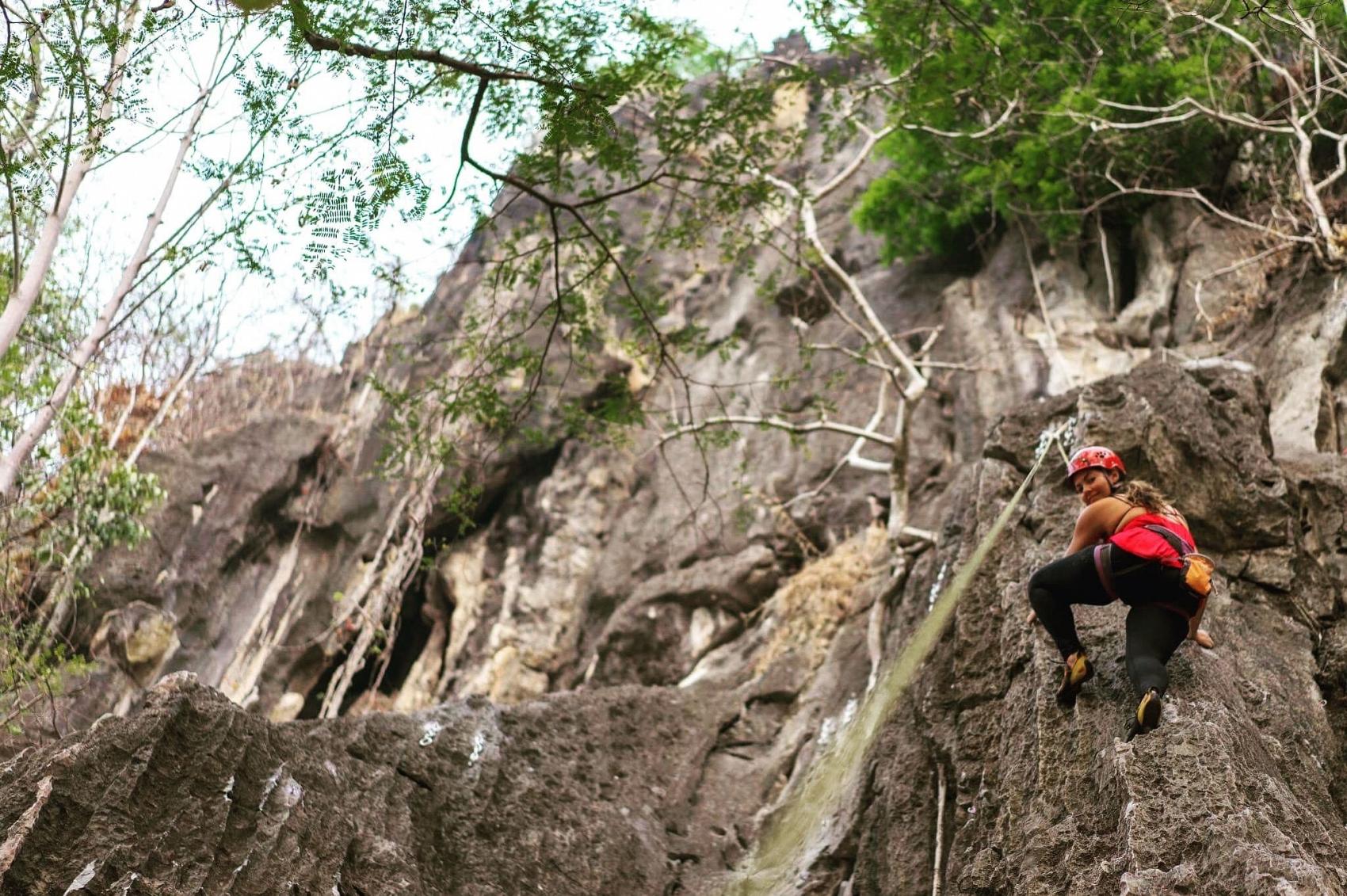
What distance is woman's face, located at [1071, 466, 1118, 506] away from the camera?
19.7 ft

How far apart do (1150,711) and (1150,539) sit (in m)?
0.82

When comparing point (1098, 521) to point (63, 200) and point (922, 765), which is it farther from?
point (63, 200)

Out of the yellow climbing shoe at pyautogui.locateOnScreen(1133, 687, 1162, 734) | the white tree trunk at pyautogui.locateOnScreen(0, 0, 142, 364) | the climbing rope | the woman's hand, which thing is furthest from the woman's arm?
the white tree trunk at pyautogui.locateOnScreen(0, 0, 142, 364)

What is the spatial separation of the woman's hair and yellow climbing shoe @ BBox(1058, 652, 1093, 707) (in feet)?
2.59

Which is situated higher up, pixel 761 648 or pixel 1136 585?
pixel 761 648

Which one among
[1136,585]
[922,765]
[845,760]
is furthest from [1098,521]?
[845,760]

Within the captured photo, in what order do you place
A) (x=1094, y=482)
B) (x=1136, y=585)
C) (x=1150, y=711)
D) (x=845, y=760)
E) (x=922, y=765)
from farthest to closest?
(x=845, y=760) → (x=922, y=765) → (x=1094, y=482) → (x=1136, y=585) → (x=1150, y=711)

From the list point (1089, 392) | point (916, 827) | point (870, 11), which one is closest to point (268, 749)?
point (916, 827)

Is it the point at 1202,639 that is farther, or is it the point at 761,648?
the point at 761,648

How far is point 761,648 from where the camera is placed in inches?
452

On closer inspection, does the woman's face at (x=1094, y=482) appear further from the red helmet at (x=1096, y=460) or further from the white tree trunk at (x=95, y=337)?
the white tree trunk at (x=95, y=337)

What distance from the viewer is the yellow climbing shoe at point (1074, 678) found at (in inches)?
219

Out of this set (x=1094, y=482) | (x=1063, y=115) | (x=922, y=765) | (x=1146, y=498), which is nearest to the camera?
(x=1146, y=498)

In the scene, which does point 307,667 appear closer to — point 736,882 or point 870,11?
point 736,882
